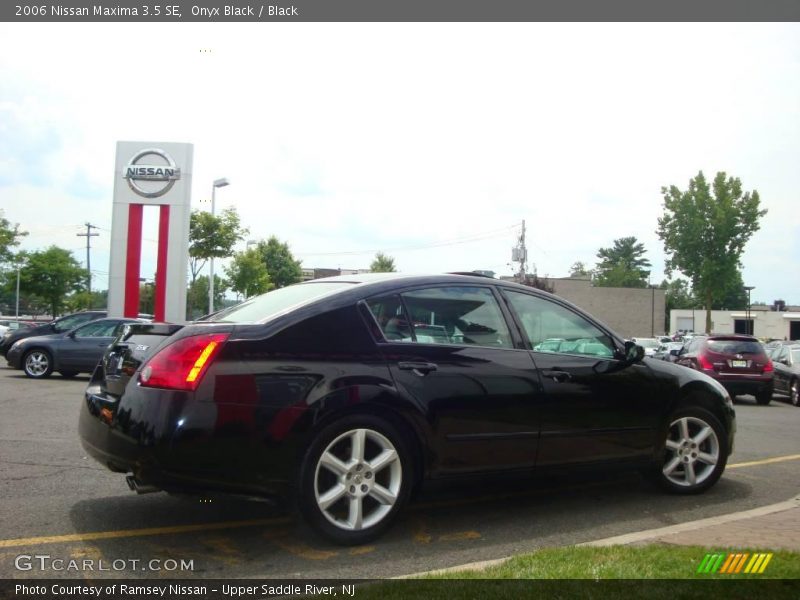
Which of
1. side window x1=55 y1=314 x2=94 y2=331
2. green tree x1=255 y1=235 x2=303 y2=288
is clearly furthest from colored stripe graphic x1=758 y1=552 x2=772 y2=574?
green tree x1=255 y1=235 x2=303 y2=288

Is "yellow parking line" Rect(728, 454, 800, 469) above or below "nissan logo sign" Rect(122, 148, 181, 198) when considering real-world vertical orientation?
below

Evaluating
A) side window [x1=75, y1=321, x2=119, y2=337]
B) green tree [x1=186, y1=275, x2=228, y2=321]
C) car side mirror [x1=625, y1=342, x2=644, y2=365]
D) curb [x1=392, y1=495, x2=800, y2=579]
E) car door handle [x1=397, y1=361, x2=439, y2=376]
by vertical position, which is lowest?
curb [x1=392, y1=495, x2=800, y2=579]

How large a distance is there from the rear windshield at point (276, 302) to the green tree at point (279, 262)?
159 feet

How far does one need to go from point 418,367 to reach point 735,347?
14.4m

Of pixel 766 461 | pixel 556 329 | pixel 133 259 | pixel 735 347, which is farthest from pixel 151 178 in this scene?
pixel 556 329

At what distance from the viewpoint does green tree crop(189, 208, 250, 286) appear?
114 ft

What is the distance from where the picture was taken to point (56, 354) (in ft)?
51.9

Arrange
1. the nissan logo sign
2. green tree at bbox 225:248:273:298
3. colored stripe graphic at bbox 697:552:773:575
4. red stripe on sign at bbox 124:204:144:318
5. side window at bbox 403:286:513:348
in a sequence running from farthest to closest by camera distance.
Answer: green tree at bbox 225:248:273:298 → the nissan logo sign → red stripe on sign at bbox 124:204:144:318 → side window at bbox 403:286:513:348 → colored stripe graphic at bbox 697:552:773:575

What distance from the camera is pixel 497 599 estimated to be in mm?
3346

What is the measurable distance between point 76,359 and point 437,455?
13.2 meters

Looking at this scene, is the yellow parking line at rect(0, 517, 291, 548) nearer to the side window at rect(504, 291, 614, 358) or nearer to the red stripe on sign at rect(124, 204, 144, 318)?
the side window at rect(504, 291, 614, 358)

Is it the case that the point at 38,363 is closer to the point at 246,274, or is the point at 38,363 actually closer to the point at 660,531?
the point at 660,531

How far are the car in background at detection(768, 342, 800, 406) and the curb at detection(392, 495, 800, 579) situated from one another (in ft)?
41.5

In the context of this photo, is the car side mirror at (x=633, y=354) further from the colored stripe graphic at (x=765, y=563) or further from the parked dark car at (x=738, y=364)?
the parked dark car at (x=738, y=364)
